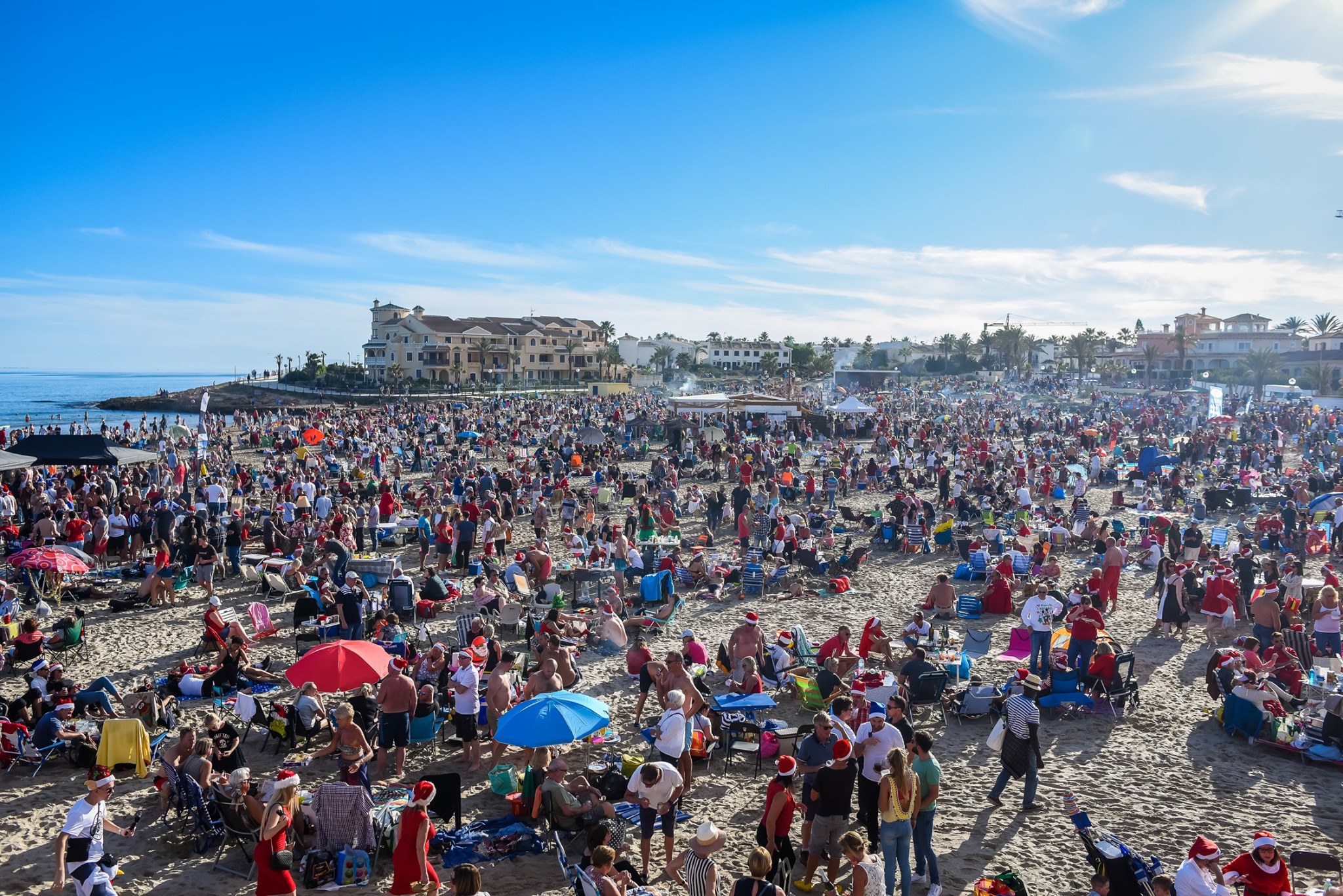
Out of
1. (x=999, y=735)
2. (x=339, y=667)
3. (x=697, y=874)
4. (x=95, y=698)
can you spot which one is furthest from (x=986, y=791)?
(x=95, y=698)

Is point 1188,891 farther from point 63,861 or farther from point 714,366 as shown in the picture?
point 714,366

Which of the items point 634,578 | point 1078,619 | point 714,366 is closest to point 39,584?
point 634,578

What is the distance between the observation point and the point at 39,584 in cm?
1294

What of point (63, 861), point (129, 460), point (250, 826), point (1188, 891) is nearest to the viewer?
point (1188, 891)

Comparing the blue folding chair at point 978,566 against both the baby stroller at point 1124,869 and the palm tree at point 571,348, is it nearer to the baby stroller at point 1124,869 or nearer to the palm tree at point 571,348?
the baby stroller at point 1124,869

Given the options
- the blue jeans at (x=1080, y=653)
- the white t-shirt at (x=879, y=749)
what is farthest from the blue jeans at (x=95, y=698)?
the blue jeans at (x=1080, y=653)

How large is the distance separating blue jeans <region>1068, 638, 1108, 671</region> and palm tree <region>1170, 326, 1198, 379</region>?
80278mm

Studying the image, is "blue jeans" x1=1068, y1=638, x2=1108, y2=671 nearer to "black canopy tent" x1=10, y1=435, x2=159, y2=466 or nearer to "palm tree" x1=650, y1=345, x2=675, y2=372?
"black canopy tent" x1=10, y1=435, x2=159, y2=466

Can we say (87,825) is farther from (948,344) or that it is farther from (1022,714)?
(948,344)

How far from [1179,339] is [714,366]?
193ft

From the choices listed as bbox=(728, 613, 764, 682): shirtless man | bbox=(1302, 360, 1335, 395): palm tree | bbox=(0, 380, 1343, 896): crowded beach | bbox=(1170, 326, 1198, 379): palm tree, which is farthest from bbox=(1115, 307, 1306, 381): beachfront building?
bbox=(728, 613, 764, 682): shirtless man

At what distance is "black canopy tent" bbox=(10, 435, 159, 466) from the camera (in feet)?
55.2

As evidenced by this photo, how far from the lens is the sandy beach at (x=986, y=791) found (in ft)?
19.5

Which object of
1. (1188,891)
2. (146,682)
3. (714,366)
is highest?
(714,366)
